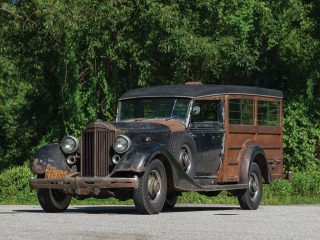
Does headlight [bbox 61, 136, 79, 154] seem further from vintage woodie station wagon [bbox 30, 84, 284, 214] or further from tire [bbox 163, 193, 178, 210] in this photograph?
tire [bbox 163, 193, 178, 210]

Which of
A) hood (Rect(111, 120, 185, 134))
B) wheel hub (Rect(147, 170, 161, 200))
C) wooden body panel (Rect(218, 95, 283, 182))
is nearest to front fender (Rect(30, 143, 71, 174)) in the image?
hood (Rect(111, 120, 185, 134))

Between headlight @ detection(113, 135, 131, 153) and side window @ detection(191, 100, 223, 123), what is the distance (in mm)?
2110

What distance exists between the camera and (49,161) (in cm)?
1538

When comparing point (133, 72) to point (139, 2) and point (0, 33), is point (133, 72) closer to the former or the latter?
point (139, 2)

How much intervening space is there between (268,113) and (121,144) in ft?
15.5

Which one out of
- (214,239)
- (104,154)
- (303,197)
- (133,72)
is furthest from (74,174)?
(133,72)

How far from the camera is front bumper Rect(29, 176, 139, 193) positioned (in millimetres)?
14273

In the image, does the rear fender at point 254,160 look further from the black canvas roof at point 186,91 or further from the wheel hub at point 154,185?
the wheel hub at point 154,185

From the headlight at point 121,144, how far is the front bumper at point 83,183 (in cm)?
54

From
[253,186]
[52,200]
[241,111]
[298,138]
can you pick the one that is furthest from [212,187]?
[298,138]

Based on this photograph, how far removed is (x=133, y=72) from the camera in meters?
27.0

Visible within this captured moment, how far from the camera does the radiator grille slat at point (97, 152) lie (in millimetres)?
14950

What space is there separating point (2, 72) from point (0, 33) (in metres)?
4.19

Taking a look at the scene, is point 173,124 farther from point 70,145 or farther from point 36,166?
point 36,166
